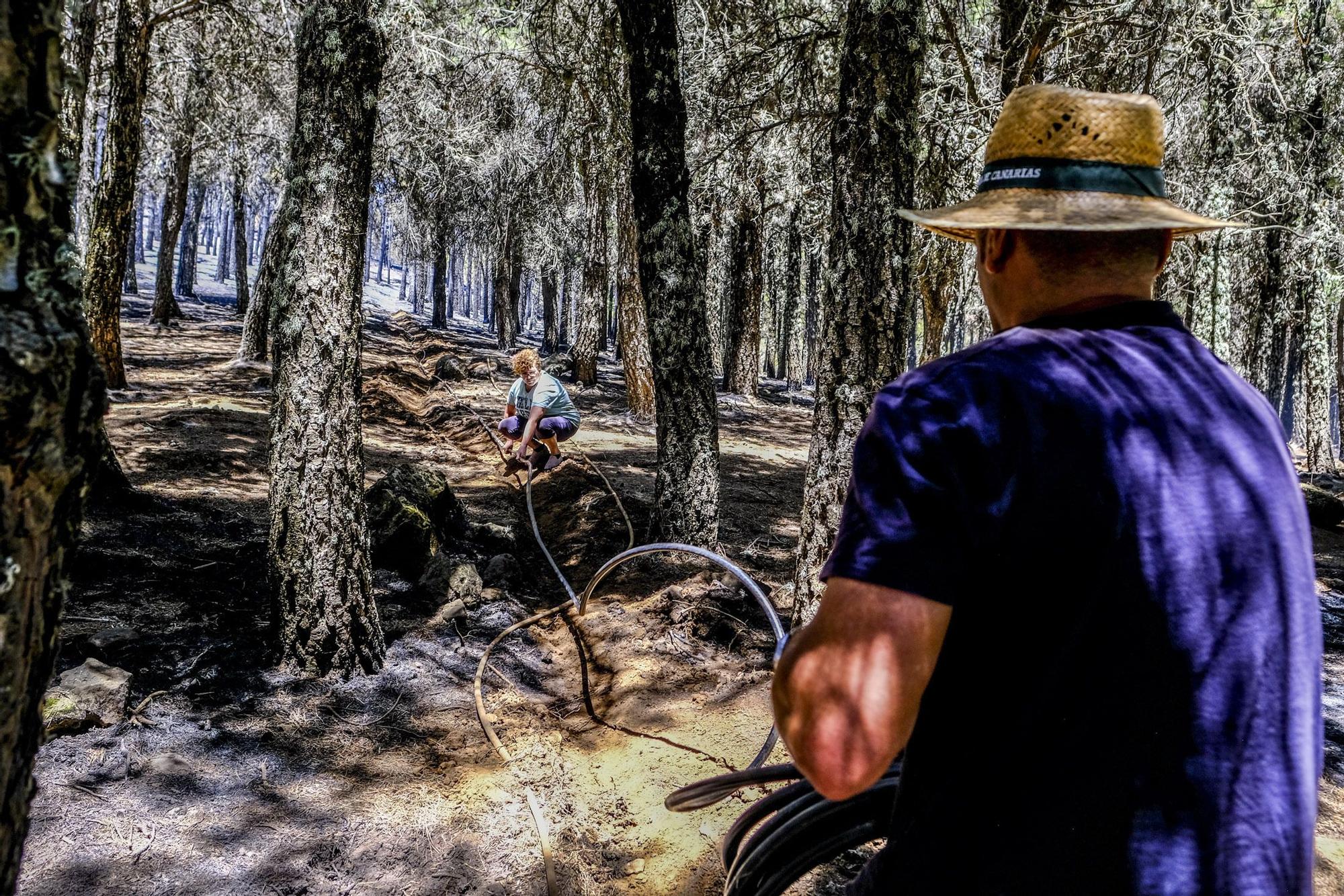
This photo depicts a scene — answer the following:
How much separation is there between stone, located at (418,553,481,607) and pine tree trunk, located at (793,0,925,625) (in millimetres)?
2483

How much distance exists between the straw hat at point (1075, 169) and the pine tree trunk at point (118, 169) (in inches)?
362

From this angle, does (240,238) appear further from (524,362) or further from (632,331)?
(524,362)

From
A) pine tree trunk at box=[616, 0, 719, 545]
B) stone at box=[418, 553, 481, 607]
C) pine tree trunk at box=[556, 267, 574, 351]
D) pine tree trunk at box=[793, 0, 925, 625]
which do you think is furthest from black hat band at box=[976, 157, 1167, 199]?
pine tree trunk at box=[556, 267, 574, 351]

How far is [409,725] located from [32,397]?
359cm

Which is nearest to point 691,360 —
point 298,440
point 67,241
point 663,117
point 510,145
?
point 663,117

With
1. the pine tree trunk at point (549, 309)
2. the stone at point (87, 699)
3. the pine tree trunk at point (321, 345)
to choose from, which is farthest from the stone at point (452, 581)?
the pine tree trunk at point (549, 309)

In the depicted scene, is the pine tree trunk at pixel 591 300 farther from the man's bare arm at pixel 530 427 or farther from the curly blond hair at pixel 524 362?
the man's bare arm at pixel 530 427

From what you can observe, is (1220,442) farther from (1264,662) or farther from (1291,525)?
(1264,662)

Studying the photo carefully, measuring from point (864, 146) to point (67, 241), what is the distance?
171 inches

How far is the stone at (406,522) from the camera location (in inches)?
246

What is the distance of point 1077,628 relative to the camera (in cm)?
111

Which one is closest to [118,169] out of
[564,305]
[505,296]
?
[505,296]

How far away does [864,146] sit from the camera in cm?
488

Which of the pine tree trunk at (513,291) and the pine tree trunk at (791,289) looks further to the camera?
the pine tree trunk at (513,291)
